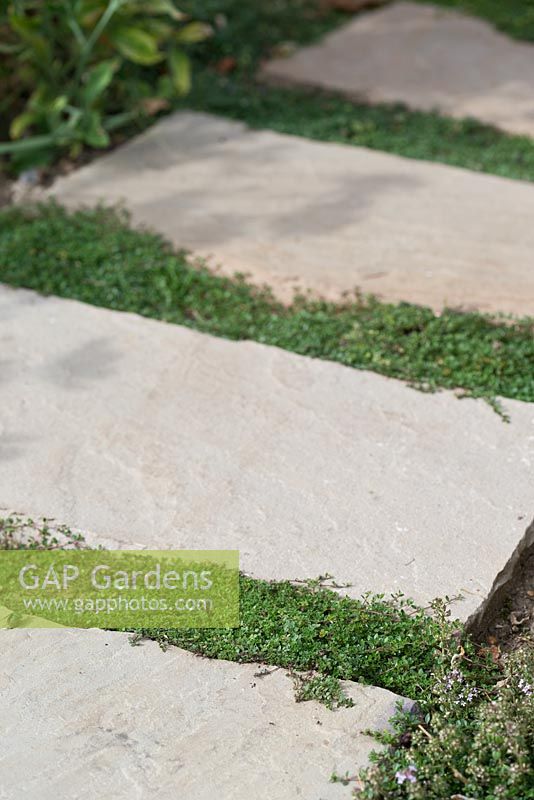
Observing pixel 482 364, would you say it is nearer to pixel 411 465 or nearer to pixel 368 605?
pixel 411 465

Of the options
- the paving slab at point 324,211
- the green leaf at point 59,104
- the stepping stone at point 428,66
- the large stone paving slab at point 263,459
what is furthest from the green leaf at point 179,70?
the large stone paving slab at point 263,459

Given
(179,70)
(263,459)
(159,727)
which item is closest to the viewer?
(159,727)

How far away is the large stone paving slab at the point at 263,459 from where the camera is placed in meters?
2.90

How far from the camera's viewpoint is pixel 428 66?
596 centimetres

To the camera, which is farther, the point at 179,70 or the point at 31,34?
the point at 179,70

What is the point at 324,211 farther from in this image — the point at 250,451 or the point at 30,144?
the point at 250,451

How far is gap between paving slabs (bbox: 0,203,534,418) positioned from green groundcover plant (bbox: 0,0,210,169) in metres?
0.51

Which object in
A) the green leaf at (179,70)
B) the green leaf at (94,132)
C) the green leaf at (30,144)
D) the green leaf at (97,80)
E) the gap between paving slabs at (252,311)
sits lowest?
the gap between paving slabs at (252,311)

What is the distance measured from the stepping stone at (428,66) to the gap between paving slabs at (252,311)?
71.7 inches

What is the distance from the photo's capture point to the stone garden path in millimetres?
2412

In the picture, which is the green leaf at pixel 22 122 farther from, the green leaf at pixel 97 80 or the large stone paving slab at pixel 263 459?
the large stone paving slab at pixel 263 459

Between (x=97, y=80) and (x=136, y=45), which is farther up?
(x=136, y=45)

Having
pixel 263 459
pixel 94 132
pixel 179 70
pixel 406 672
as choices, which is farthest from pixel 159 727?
pixel 179 70

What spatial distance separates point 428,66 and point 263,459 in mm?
3456
